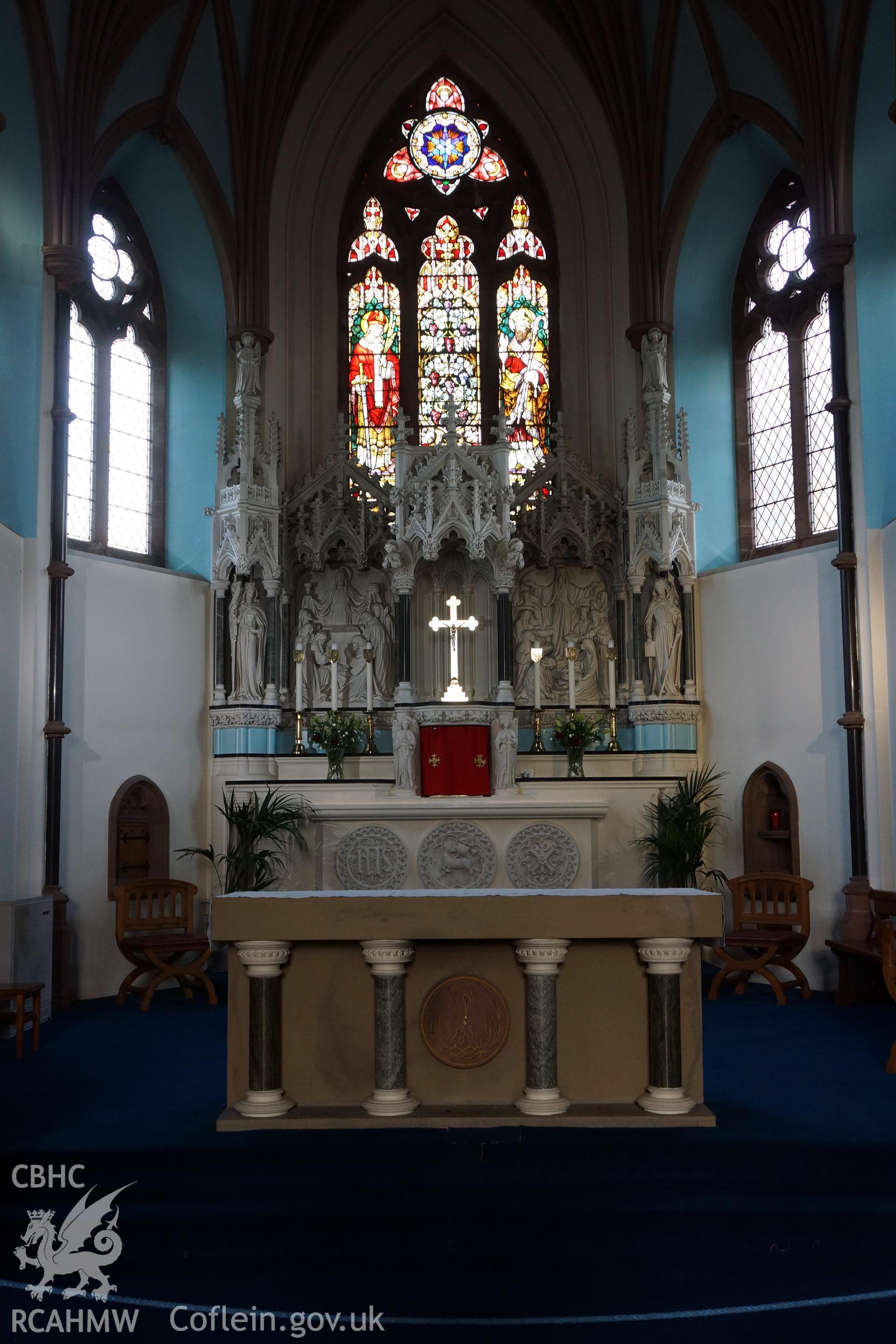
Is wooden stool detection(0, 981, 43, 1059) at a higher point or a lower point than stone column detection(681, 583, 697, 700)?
lower

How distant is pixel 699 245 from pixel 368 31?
504 centimetres

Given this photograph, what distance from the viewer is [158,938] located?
37.1 feet

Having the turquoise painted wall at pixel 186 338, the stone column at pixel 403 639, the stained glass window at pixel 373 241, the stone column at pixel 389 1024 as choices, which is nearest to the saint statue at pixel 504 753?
the stone column at pixel 403 639

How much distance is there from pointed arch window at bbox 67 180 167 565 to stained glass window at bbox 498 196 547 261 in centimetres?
445

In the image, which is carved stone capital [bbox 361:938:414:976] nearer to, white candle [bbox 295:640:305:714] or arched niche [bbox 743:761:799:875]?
arched niche [bbox 743:761:799:875]

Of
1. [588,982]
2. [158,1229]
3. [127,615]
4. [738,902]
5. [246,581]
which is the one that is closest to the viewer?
[158,1229]

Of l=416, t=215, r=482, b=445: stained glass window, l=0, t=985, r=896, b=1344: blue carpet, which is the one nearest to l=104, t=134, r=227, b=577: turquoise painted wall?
l=416, t=215, r=482, b=445: stained glass window

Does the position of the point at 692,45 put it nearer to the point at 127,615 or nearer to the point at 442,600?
the point at 442,600

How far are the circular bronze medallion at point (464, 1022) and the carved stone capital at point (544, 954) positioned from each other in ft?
1.06

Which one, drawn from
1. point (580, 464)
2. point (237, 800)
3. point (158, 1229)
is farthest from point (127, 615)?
point (158, 1229)

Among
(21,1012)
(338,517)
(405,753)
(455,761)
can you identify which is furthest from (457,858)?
(21,1012)

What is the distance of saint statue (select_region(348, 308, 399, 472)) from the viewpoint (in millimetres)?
15117

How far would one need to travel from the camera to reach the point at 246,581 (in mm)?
13711

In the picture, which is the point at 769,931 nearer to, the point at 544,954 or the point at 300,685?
the point at 544,954
